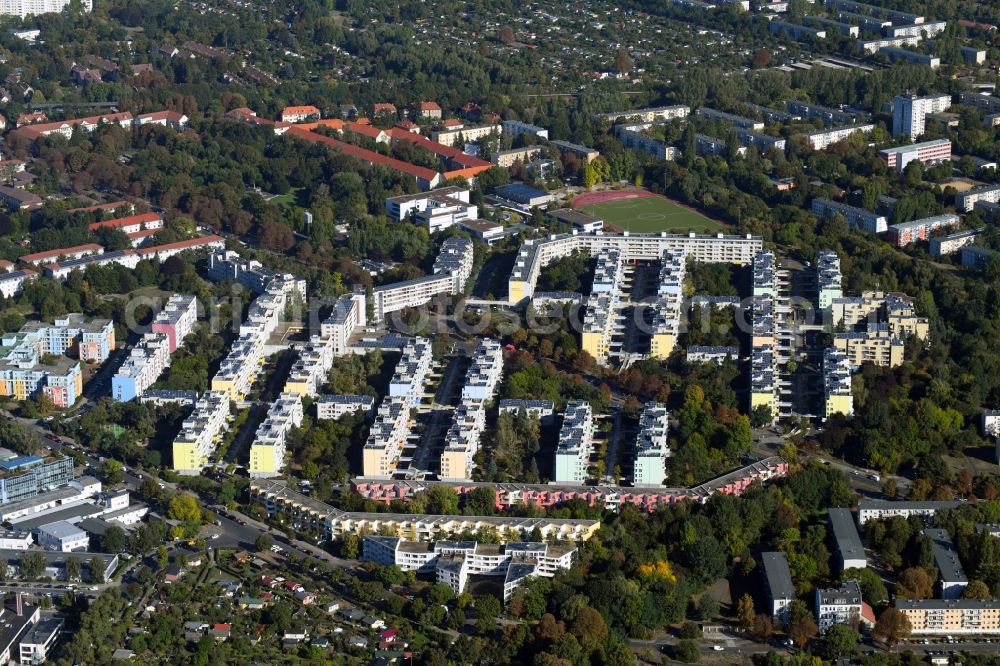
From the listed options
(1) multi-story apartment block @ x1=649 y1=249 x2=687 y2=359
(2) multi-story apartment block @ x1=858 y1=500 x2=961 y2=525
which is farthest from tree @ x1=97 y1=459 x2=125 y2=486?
(2) multi-story apartment block @ x1=858 y1=500 x2=961 y2=525

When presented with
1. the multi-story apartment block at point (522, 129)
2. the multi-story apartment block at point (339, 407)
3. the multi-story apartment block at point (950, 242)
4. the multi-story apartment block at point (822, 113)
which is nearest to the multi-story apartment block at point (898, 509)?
the multi-story apartment block at point (339, 407)

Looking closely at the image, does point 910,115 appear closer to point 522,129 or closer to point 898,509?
point 522,129

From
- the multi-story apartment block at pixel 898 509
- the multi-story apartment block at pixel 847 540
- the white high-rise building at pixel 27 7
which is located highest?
the white high-rise building at pixel 27 7

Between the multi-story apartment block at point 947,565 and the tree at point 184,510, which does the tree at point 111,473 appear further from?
the multi-story apartment block at point 947,565

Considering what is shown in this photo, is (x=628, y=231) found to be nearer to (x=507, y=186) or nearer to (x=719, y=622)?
(x=507, y=186)

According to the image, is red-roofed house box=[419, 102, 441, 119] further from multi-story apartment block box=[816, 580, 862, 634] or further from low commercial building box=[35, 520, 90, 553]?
multi-story apartment block box=[816, 580, 862, 634]

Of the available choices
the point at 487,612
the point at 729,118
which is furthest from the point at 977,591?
the point at 729,118
